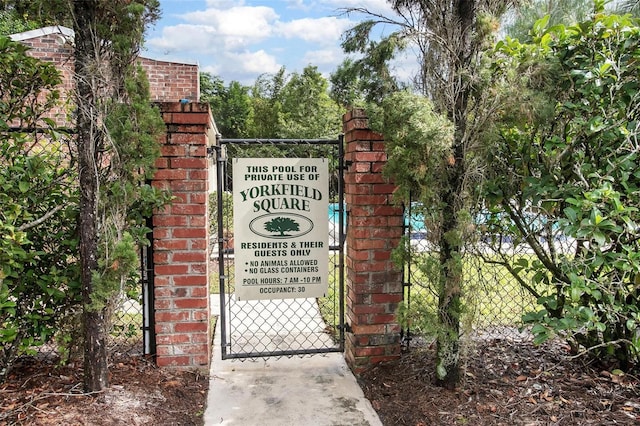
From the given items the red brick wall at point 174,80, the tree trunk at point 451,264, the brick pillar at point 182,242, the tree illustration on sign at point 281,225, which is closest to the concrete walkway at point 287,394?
the brick pillar at point 182,242

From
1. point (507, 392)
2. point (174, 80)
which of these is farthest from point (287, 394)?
point (174, 80)

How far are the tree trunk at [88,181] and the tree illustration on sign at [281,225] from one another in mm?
1230

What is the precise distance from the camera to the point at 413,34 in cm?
278

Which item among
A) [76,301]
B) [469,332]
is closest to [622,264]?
[469,332]

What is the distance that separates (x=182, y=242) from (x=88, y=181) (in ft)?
2.55

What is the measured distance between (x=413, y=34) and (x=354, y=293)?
5.86ft

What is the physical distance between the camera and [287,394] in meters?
3.16

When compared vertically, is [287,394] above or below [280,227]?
below

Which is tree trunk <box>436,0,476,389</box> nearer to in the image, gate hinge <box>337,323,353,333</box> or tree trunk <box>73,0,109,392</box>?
gate hinge <box>337,323,353,333</box>

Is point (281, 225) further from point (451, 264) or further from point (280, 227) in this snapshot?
point (451, 264)

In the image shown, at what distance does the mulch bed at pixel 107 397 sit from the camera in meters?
2.59

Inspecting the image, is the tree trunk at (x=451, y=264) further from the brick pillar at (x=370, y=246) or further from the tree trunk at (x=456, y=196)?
the brick pillar at (x=370, y=246)

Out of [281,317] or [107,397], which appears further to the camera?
[281,317]

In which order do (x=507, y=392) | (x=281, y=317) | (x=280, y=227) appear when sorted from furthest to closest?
(x=281, y=317), (x=280, y=227), (x=507, y=392)
